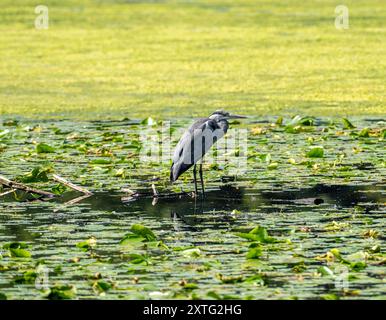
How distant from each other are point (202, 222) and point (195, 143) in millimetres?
1467

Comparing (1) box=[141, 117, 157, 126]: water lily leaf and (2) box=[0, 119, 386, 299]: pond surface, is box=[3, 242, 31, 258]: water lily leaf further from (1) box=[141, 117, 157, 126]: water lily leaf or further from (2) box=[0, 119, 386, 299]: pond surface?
(1) box=[141, 117, 157, 126]: water lily leaf

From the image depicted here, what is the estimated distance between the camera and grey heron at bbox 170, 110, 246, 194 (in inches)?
376

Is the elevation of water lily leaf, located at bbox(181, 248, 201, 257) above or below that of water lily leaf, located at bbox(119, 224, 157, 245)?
below

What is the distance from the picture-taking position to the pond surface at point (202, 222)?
21.6 feet

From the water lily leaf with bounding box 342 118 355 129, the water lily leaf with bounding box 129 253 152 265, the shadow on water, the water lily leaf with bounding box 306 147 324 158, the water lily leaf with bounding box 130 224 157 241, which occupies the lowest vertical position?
the water lily leaf with bounding box 129 253 152 265

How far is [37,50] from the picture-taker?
63.8ft

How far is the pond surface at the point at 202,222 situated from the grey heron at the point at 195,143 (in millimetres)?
225

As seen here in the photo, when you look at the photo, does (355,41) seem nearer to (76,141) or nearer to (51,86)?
(51,86)

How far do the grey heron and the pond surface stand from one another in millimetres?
225

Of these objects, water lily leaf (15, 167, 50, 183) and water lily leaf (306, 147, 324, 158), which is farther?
water lily leaf (306, 147, 324, 158)

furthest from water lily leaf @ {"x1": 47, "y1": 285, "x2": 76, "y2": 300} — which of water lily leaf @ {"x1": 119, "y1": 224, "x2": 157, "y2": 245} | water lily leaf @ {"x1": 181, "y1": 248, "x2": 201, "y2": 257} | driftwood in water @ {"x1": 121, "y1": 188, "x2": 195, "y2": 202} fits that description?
driftwood in water @ {"x1": 121, "y1": 188, "x2": 195, "y2": 202}

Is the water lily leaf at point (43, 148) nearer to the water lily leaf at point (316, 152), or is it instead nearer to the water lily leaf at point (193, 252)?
the water lily leaf at point (316, 152)

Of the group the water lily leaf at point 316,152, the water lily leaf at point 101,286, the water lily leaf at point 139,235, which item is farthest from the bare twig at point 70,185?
the water lily leaf at point 101,286

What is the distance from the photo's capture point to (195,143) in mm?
9766
